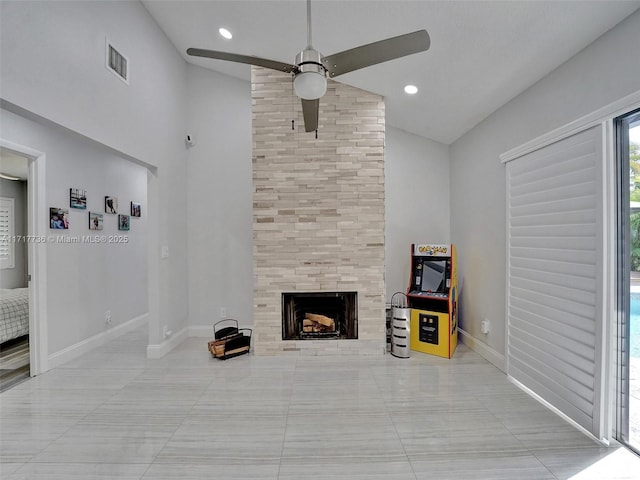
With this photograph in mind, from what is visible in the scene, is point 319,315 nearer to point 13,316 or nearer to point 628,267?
point 628,267

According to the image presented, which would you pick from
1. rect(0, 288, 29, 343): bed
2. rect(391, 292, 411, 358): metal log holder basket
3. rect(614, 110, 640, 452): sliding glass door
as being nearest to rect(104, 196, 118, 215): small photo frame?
rect(0, 288, 29, 343): bed

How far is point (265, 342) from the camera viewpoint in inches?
143

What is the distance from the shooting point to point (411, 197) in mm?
4332

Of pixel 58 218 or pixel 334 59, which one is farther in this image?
pixel 58 218

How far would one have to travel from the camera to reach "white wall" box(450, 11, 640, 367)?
1.89 meters

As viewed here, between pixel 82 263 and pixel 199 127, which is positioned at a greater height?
pixel 199 127

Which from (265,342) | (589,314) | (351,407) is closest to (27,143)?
(265,342)

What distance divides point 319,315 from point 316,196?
55.4 inches

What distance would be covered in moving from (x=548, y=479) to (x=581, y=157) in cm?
198

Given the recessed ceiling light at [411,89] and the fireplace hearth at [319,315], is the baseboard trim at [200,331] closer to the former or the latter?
the fireplace hearth at [319,315]

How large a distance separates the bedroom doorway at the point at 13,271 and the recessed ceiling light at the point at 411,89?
4.30 m

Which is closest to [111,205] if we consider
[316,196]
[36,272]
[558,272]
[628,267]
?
[36,272]

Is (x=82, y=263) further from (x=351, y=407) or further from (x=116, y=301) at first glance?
(x=351, y=407)

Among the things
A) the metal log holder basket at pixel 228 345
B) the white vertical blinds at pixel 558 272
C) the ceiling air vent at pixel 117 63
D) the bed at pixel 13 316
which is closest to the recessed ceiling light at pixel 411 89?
the white vertical blinds at pixel 558 272
